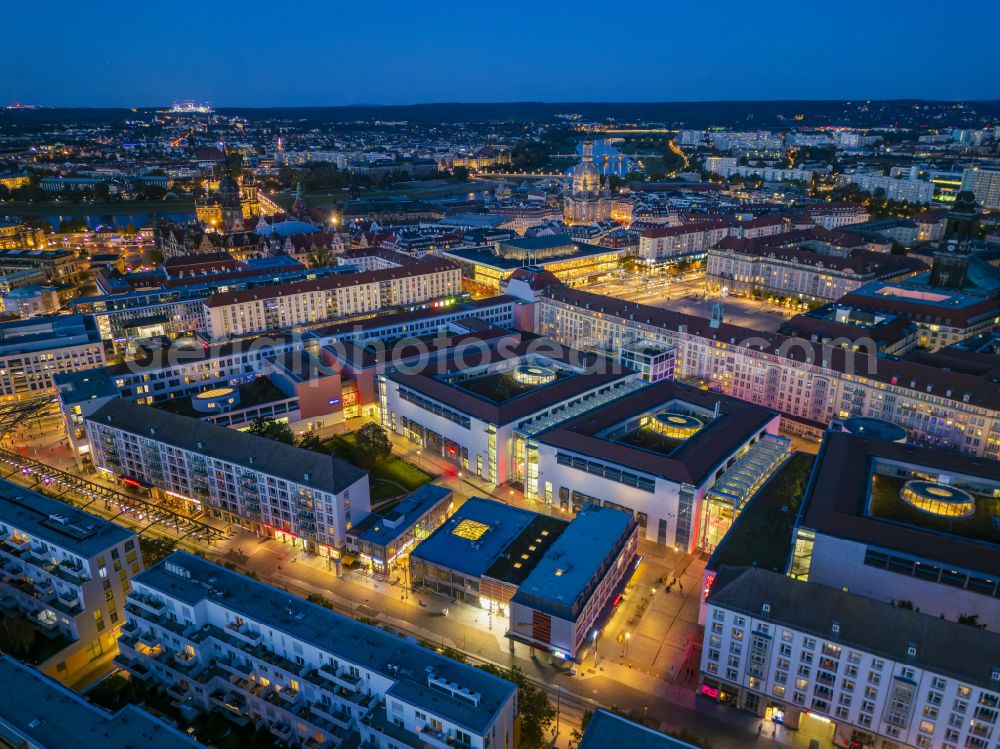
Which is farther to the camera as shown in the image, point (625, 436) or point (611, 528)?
point (625, 436)

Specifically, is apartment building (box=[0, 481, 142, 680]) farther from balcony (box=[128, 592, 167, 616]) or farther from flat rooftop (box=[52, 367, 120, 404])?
flat rooftop (box=[52, 367, 120, 404])

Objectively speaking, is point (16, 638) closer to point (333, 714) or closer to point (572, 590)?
point (333, 714)

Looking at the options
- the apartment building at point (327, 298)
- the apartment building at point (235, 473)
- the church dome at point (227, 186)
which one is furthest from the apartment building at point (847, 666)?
the church dome at point (227, 186)

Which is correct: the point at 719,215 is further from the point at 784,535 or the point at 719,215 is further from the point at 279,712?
the point at 279,712

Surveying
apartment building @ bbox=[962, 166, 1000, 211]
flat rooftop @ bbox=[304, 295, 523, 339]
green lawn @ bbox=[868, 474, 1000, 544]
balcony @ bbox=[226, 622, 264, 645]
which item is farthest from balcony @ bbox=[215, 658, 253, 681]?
apartment building @ bbox=[962, 166, 1000, 211]

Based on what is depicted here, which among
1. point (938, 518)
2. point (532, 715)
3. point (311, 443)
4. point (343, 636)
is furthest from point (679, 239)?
point (343, 636)

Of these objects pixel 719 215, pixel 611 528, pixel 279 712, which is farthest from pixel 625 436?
pixel 719 215

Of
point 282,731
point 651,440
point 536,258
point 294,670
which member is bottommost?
point 282,731
